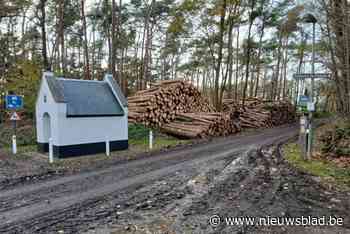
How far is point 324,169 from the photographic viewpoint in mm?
7176

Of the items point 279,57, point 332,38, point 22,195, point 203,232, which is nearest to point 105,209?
point 203,232

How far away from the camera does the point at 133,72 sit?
96.5 feet

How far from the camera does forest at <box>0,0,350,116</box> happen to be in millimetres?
10105

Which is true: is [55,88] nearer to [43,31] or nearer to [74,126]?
[74,126]

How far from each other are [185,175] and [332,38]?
24.8 feet

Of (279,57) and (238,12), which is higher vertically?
(238,12)


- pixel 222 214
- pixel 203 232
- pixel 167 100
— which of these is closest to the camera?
pixel 203 232

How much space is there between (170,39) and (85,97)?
18.0 meters

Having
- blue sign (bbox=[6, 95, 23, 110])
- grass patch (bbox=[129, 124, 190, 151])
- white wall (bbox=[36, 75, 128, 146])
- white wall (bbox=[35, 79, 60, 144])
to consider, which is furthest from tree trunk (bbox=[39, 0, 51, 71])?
grass patch (bbox=[129, 124, 190, 151])

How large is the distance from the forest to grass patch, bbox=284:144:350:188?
2.51 meters

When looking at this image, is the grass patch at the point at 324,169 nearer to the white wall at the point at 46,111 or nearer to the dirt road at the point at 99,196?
the dirt road at the point at 99,196

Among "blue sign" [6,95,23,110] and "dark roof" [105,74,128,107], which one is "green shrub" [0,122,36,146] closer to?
"blue sign" [6,95,23,110]

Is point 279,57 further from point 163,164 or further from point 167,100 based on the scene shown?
point 163,164

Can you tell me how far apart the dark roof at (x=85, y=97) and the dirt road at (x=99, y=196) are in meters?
3.18
